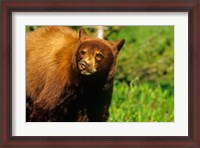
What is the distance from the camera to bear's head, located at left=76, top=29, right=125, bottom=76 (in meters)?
8.77

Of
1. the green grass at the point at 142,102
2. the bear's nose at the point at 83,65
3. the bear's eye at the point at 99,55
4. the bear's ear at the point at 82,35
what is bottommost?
the green grass at the point at 142,102

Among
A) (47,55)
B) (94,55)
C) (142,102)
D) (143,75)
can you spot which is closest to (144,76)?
(143,75)

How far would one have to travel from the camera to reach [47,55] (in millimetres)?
9352

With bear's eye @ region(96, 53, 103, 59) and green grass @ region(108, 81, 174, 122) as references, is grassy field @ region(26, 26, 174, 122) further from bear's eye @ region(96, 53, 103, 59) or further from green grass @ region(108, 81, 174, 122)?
bear's eye @ region(96, 53, 103, 59)

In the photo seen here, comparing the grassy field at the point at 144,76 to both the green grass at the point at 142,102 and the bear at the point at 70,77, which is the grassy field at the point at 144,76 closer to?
the green grass at the point at 142,102

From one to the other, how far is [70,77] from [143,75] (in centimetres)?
314

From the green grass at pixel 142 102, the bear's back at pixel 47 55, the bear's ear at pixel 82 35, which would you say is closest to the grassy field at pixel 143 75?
the green grass at pixel 142 102

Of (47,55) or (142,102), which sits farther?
(142,102)

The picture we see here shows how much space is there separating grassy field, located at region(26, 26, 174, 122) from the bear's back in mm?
280

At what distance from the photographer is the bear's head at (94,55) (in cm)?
877

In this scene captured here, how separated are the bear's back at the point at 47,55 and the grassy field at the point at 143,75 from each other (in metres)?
0.28
